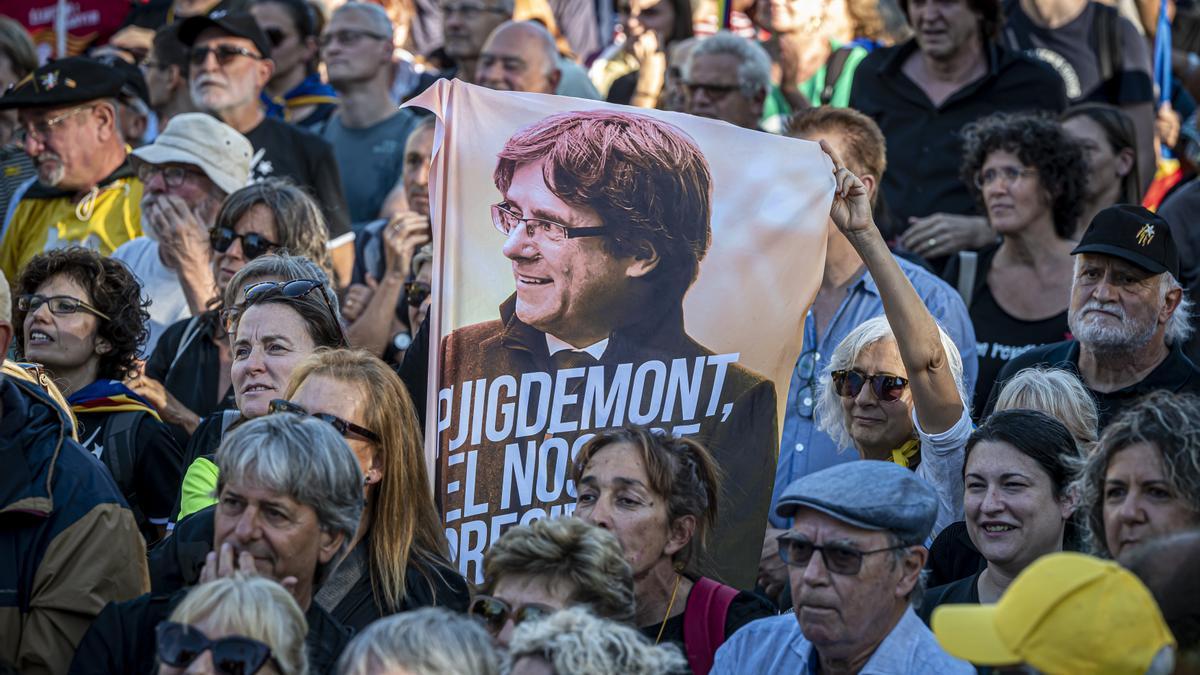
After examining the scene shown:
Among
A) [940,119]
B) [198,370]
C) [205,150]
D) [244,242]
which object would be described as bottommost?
[198,370]

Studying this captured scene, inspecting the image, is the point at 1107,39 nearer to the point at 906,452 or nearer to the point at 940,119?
the point at 940,119

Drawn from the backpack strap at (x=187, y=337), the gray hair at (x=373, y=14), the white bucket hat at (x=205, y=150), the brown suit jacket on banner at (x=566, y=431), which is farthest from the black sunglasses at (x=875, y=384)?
the gray hair at (x=373, y=14)

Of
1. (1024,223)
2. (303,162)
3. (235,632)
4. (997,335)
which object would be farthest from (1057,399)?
(303,162)

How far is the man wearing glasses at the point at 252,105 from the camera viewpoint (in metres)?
8.38

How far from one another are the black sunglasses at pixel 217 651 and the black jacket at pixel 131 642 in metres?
0.35

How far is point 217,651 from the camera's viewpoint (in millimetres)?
3543

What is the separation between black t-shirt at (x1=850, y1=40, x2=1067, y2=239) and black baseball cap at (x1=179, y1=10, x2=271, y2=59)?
309cm

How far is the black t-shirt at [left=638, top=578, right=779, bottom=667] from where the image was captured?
461 cm

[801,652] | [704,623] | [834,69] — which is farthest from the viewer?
[834,69]

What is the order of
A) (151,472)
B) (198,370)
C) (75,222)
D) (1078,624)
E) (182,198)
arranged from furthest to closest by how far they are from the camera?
(75,222), (182,198), (198,370), (151,472), (1078,624)

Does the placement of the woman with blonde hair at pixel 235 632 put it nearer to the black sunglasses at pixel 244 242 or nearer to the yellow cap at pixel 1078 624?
the yellow cap at pixel 1078 624

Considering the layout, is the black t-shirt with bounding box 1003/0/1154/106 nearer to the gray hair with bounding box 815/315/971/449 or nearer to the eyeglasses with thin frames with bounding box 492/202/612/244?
the gray hair with bounding box 815/315/971/449

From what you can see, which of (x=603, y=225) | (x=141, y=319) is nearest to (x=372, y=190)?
(x=141, y=319)

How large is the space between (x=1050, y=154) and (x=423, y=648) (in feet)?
13.9
